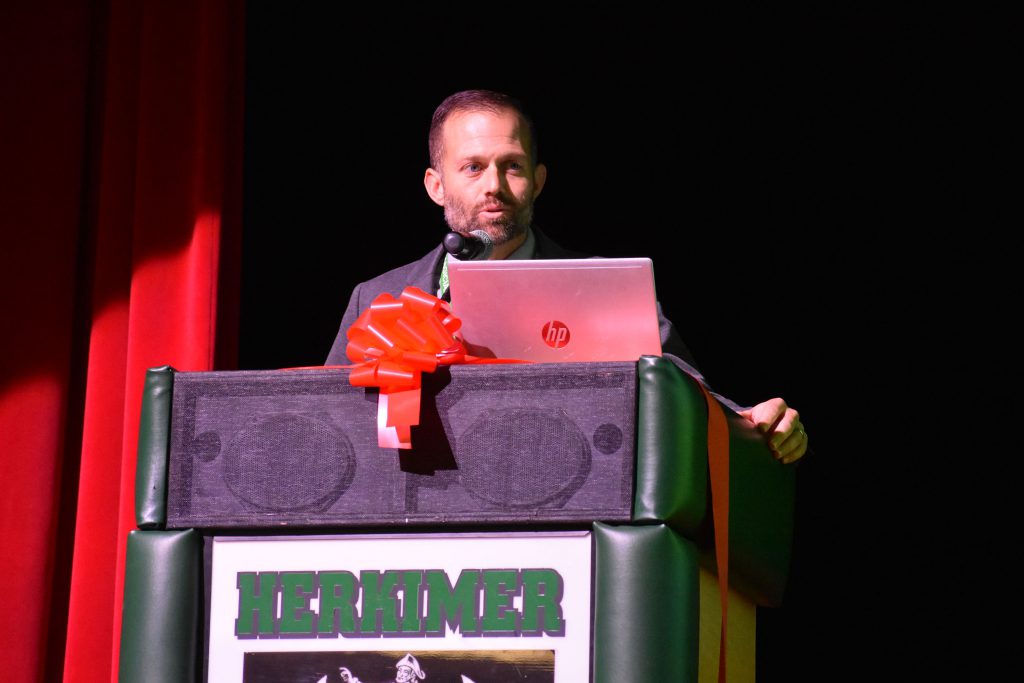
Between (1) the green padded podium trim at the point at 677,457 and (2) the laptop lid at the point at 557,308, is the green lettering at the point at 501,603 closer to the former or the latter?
(1) the green padded podium trim at the point at 677,457

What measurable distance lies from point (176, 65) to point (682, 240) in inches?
45.9

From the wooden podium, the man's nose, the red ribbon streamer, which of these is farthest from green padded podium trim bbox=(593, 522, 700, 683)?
the man's nose

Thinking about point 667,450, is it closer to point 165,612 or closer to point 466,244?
point 466,244

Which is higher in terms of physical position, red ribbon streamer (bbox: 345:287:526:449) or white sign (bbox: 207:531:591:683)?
red ribbon streamer (bbox: 345:287:526:449)

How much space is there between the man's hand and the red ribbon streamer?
39 cm

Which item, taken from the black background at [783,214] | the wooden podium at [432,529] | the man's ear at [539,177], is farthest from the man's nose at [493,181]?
the wooden podium at [432,529]

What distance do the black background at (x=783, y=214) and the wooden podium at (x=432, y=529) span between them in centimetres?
115

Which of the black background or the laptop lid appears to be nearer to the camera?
the laptop lid

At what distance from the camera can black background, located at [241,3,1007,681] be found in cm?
272

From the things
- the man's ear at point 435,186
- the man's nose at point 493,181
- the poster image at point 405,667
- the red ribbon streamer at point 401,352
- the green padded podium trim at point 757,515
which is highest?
the man's ear at point 435,186

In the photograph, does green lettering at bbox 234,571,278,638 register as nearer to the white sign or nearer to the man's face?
the white sign

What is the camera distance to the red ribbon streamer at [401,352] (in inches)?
61.6

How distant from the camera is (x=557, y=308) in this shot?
65.4 inches

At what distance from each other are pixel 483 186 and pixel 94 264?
99 centimetres
